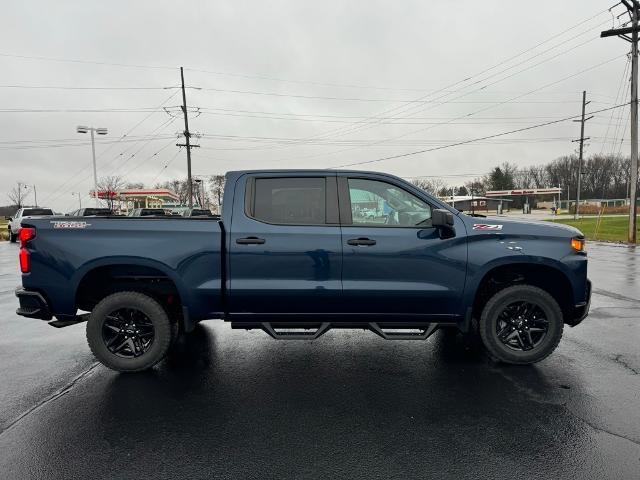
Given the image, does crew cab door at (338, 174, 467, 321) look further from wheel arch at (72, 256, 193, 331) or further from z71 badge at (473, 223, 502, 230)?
wheel arch at (72, 256, 193, 331)

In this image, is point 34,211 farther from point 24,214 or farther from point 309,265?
point 309,265

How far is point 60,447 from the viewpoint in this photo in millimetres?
2959

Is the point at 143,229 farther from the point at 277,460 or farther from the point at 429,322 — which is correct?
the point at 429,322

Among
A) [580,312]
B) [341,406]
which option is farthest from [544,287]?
[341,406]

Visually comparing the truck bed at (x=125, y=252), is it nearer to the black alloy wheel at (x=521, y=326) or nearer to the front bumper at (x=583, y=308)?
the black alloy wheel at (x=521, y=326)

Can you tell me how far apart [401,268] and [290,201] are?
1295 mm

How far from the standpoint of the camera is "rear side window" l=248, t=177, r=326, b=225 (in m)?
4.21

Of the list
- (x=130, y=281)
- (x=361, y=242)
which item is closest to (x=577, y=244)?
(x=361, y=242)

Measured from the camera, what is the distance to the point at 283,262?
4070 mm

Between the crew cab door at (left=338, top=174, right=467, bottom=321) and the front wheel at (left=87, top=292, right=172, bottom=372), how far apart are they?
6.23 ft

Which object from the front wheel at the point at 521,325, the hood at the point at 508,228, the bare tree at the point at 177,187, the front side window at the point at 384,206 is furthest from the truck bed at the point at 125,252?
the bare tree at the point at 177,187

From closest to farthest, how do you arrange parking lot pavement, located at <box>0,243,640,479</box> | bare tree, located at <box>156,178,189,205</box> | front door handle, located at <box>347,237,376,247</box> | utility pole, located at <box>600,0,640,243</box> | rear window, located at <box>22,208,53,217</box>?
parking lot pavement, located at <box>0,243,640,479</box>
front door handle, located at <box>347,237,376,247</box>
utility pole, located at <box>600,0,640,243</box>
rear window, located at <box>22,208,53,217</box>
bare tree, located at <box>156,178,189,205</box>

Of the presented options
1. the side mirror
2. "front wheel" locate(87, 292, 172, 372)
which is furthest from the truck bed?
the side mirror

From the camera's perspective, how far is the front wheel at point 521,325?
13.9 ft
